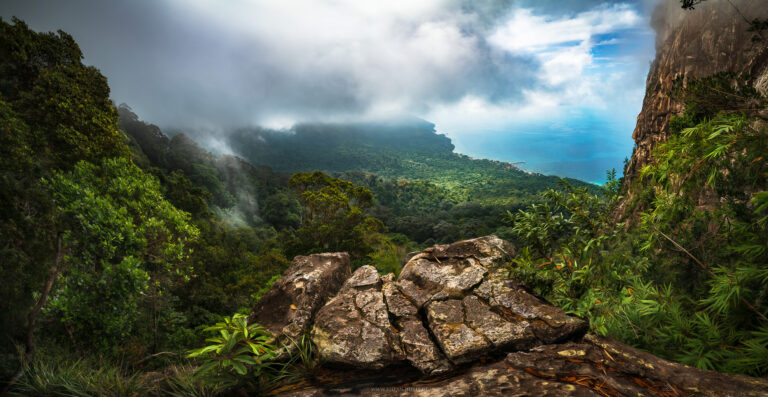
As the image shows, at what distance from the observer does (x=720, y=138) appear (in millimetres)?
2506

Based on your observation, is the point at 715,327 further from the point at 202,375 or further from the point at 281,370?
the point at 202,375

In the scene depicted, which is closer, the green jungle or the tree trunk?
the green jungle

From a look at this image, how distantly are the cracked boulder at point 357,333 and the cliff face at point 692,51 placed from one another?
308 inches

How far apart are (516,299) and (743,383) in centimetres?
171

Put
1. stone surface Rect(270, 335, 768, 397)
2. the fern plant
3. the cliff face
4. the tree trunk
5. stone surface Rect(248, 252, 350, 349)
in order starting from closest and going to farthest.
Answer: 1. stone surface Rect(270, 335, 768, 397)
2. the fern plant
3. stone surface Rect(248, 252, 350, 349)
4. the tree trunk
5. the cliff face

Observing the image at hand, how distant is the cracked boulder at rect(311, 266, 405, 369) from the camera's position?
289 centimetres

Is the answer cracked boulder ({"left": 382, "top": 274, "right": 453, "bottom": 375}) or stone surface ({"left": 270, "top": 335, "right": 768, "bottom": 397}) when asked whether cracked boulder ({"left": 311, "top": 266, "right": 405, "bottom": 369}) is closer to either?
cracked boulder ({"left": 382, "top": 274, "right": 453, "bottom": 375})

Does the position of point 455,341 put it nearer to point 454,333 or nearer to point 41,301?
point 454,333

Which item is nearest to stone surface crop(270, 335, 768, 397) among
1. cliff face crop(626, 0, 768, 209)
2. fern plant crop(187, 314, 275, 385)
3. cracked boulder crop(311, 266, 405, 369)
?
cracked boulder crop(311, 266, 405, 369)

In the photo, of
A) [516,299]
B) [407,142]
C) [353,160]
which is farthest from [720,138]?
[407,142]

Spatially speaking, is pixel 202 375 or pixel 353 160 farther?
pixel 353 160

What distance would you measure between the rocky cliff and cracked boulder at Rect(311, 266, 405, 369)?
0.04 ft

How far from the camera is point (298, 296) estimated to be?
4.05 metres

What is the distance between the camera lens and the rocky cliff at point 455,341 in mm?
2184
